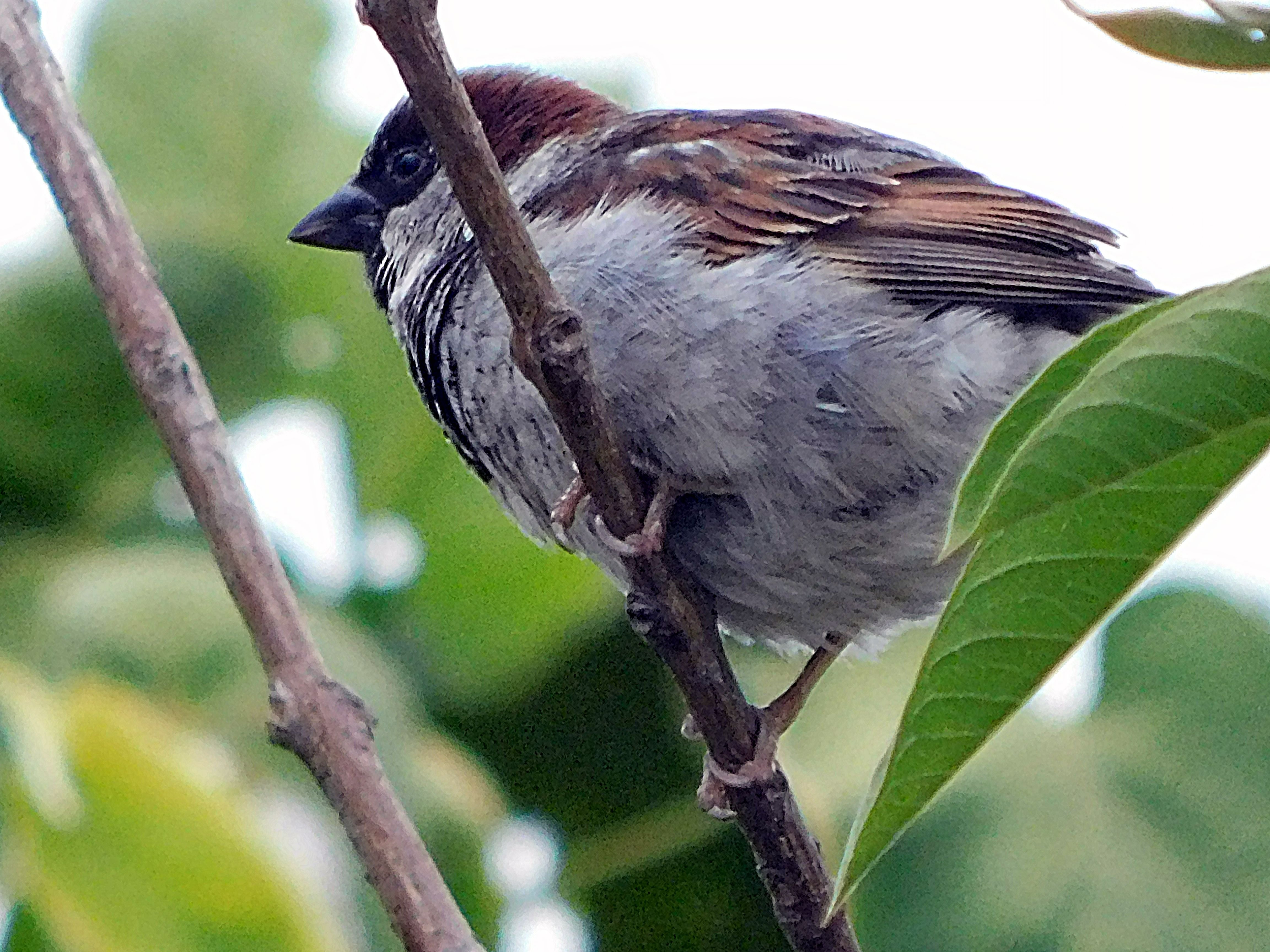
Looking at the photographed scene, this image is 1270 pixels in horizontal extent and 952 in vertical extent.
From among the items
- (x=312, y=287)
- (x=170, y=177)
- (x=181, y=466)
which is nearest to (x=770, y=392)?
(x=181, y=466)

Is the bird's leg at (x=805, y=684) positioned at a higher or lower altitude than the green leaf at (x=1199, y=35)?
lower

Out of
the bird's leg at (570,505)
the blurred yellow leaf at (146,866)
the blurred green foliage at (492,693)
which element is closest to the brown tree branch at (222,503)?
the blurred yellow leaf at (146,866)

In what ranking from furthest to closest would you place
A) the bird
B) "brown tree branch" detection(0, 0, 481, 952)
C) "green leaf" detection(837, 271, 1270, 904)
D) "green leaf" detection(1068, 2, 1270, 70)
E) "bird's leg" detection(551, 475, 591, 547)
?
the bird, "bird's leg" detection(551, 475, 591, 547), "brown tree branch" detection(0, 0, 481, 952), "green leaf" detection(1068, 2, 1270, 70), "green leaf" detection(837, 271, 1270, 904)

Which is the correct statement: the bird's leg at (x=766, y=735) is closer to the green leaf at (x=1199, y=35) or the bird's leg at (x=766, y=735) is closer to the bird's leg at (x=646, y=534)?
the bird's leg at (x=646, y=534)

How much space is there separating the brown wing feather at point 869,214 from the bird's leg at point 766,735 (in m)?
0.63

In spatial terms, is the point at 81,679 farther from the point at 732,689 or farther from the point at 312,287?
the point at 312,287

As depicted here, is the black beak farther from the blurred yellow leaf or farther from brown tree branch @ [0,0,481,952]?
the blurred yellow leaf

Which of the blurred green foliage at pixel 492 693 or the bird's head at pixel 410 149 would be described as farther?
the bird's head at pixel 410 149

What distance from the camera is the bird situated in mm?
2301

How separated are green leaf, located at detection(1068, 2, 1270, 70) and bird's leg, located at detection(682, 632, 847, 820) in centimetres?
108

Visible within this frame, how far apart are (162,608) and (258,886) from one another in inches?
40.7

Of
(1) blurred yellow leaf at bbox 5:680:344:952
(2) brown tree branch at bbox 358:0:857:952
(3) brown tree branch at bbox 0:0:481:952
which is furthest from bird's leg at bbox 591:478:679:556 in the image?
(1) blurred yellow leaf at bbox 5:680:344:952

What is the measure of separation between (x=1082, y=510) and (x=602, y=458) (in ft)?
2.75

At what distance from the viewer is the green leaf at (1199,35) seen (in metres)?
0.93
